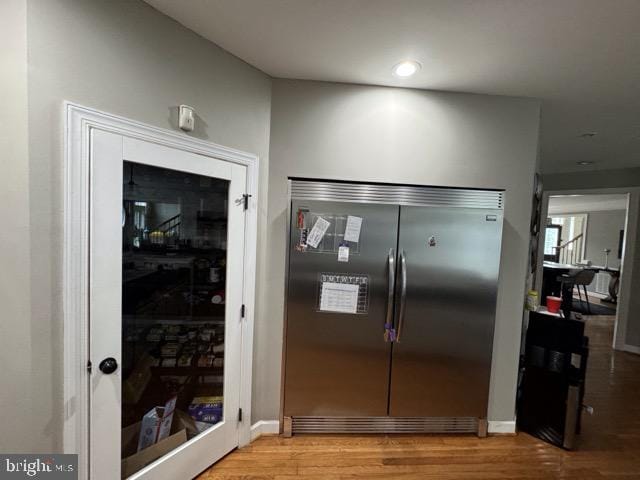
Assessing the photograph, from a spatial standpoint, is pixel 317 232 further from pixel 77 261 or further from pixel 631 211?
pixel 631 211

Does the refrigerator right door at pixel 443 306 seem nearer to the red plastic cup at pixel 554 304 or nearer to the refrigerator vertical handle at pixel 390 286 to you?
the refrigerator vertical handle at pixel 390 286

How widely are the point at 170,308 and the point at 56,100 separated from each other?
114 centimetres

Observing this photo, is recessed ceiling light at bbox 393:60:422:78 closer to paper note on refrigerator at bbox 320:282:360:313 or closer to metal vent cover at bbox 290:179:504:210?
metal vent cover at bbox 290:179:504:210

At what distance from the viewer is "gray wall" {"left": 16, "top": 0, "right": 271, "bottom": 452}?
44.6 inches

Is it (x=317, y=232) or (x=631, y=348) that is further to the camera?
(x=631, y=348)

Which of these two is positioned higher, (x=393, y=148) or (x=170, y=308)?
(x=393, y=148)

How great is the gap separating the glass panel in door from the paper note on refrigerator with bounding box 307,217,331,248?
1.84 feet

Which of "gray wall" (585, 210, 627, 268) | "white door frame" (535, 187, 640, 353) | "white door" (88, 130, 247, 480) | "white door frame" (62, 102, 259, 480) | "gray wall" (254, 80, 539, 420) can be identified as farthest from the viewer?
"gray wall" (585, 210, 627, 268)

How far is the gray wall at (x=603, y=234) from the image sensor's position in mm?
7754

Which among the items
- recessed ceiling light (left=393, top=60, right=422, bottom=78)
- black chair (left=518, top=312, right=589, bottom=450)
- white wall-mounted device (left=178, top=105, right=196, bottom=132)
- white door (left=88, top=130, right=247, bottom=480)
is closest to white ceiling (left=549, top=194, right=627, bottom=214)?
black chair (left=518, top=312, right=589, bottom=450)

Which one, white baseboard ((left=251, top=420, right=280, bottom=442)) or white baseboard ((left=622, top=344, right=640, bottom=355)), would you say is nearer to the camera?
white baseboard ((left=251, top=420, right=280, bottom=442))

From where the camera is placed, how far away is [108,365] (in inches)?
53.1

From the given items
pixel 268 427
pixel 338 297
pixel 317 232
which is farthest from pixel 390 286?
pixel 268 427

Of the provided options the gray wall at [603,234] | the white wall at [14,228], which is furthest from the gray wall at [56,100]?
the gray wall at [603,234]
